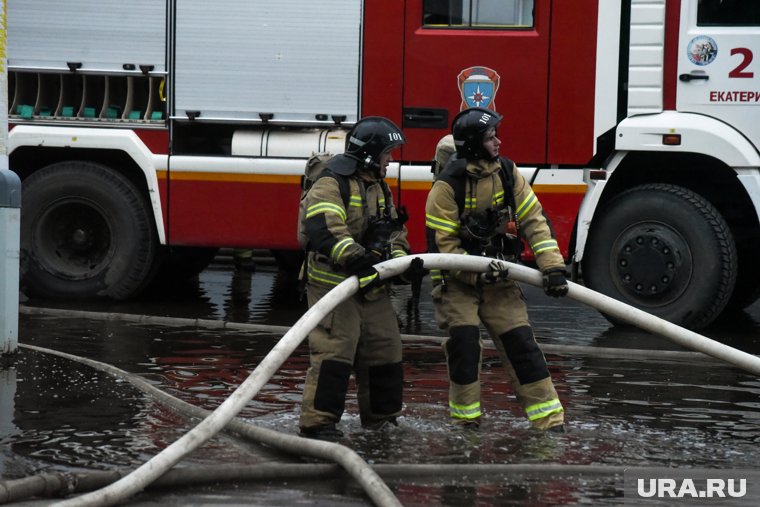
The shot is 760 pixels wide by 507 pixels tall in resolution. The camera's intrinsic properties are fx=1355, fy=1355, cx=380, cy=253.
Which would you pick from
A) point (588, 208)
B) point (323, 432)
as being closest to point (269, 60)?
point (588, 208)

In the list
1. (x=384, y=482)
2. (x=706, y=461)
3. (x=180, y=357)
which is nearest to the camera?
(x=384, y=482)

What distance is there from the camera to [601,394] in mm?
7594

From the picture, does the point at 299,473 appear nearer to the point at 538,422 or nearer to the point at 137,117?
the point at 538,422

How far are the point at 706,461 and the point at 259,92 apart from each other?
18.1 feet

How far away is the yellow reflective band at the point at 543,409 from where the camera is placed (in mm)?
6504

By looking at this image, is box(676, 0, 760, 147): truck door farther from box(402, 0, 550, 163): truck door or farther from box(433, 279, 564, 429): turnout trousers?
box(433, 279, 564, 429): turnout trousers

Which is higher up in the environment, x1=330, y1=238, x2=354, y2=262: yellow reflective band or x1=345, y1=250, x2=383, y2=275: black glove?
x1=330, y1=238, x2=354, y2=262: yellow reflective band

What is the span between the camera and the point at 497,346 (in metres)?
6.78

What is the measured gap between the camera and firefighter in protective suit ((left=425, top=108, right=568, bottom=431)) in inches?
259

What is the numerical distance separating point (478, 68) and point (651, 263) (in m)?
1.92

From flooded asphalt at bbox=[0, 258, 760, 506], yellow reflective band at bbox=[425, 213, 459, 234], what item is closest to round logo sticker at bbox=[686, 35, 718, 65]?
flooded asphalt at bbox=[0, 258, 760, 506]

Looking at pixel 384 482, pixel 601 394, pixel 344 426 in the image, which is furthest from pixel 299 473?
pixel 601 394

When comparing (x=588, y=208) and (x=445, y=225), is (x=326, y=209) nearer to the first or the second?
(x=445, y=225)

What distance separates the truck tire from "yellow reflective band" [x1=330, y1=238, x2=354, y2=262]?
419 cm
